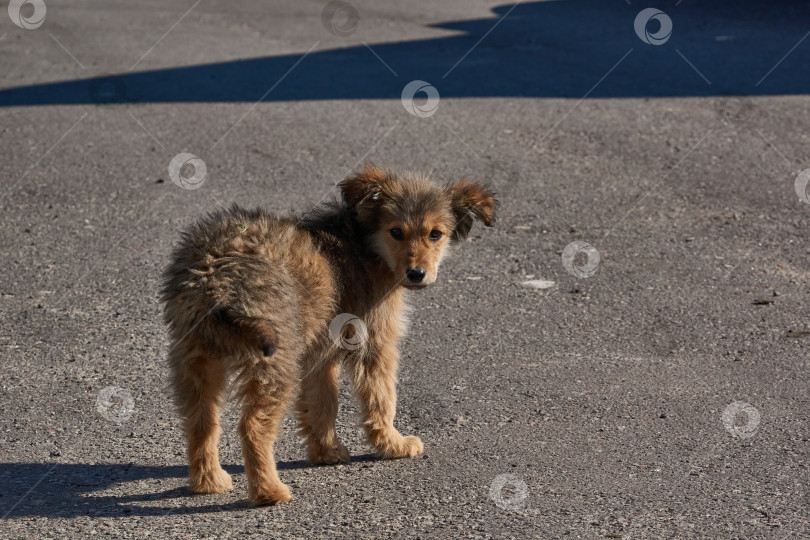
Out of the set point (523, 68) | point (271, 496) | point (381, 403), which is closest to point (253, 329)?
point (271, 496)

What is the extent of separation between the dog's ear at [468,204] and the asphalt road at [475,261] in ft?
3.18

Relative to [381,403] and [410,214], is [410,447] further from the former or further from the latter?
[410,214]

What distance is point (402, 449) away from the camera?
510 cm

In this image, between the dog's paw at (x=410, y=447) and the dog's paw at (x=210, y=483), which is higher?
the dog's paw at (x=410, y=447)

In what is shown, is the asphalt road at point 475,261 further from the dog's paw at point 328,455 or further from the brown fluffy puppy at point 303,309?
the brown fluffy puppy at point 303,309

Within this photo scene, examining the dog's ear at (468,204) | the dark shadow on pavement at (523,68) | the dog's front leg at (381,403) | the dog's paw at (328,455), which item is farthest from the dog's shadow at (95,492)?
the dark shadow on pavement at (523,68)

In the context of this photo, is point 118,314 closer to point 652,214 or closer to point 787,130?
point 652,214

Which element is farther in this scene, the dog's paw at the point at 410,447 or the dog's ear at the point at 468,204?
Answer: the dog's ear at the point at 468,204

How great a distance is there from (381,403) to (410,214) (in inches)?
39.3

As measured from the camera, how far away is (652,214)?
28.0ft

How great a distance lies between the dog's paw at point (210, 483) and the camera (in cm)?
462

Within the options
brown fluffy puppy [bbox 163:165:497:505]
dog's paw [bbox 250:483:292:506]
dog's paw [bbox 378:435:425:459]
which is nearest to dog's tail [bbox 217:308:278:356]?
brown fluffy puppy [bbox 163:165:497:505]

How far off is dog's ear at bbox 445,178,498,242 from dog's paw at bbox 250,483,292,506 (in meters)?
1.78

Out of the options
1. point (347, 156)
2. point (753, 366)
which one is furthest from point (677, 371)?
point (347, 156)
